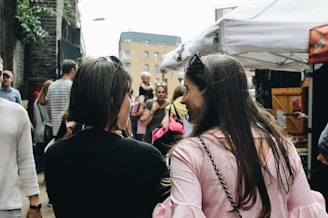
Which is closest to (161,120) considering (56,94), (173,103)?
(173,103)

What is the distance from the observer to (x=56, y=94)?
5.80 meters

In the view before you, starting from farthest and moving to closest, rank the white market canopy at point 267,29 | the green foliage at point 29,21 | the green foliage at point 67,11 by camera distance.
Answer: the green foliage at point 67,11 < the green foliage at point 29,21 < the white market canopy at point 267,29

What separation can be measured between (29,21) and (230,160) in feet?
31.0

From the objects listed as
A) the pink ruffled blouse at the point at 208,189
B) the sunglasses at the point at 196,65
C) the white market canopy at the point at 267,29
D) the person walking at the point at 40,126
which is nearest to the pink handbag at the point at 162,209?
the pink ruffled blouse at the point at 208,189

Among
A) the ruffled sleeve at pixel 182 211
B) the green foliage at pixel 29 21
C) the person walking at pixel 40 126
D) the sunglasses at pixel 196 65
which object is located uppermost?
the green foliage at pixel 29 21

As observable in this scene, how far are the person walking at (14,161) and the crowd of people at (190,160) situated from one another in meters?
0.85

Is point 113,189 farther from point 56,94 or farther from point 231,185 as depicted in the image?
point 56,94

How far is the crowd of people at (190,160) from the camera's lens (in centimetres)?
167

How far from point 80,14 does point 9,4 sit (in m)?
9.08

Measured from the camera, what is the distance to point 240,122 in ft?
5.82

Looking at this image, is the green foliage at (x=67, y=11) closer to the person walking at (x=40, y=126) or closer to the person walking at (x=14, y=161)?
the person walking at (x=40, y=126)

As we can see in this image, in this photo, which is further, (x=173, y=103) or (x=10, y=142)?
(x=173, y=103)

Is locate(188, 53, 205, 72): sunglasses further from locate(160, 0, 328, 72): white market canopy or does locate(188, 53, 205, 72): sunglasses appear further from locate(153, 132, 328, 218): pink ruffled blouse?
locate(160, 0, 328, 72): white market canopy

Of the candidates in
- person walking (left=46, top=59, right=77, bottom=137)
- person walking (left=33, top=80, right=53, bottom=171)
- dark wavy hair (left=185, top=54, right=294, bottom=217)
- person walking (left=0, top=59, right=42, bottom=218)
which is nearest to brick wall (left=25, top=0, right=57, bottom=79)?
person walking (left=33, top=80, right=53, bottom=171)
